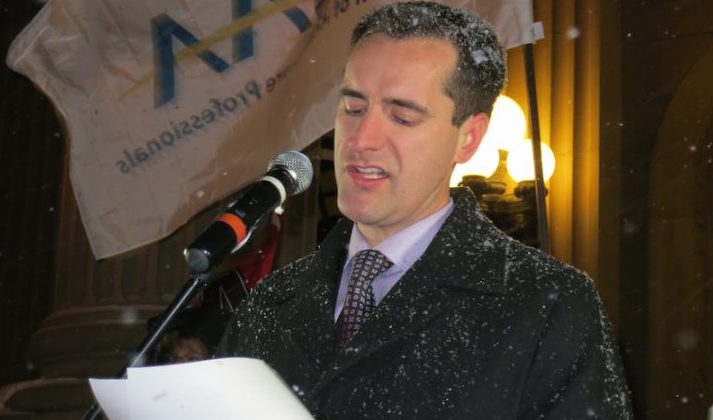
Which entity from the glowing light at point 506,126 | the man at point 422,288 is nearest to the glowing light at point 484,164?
the glowing light at point 506,126

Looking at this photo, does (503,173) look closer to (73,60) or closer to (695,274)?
(695,274)

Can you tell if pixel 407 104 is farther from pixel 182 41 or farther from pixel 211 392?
pixel 182 41

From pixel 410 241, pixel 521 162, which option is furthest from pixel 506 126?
pixel 410 241

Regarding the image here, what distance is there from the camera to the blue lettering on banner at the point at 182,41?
15.0 feet

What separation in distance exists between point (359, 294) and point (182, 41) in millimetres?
2393

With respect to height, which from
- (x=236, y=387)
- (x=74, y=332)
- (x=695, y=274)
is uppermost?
(x=236, y=387)

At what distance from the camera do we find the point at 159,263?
5848 mm

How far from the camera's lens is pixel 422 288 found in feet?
7.97

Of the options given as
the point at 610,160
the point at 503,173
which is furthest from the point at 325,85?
the point at 610,160

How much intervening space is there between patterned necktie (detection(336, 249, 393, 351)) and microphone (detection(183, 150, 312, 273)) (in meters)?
0.25

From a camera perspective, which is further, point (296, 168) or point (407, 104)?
point (407, 104)

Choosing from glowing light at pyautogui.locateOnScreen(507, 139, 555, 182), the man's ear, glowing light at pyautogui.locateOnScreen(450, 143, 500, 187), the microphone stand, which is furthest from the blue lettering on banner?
glowing light at pyautogui.locateOnScreen(507, 139, 555, 182)

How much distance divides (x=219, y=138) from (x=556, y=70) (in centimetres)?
468

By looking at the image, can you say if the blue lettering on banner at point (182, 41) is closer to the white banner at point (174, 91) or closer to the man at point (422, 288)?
the white banner at point (174, 91)
